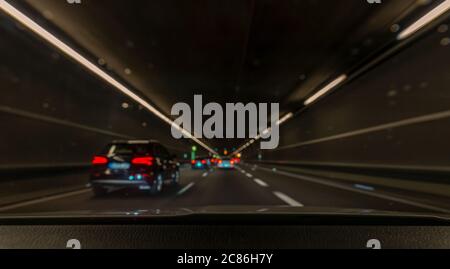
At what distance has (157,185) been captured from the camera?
1325 cm

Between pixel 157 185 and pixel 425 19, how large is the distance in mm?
8418

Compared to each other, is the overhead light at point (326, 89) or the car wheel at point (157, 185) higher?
the overhead light at point (326, 89)

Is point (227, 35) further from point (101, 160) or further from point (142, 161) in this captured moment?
point (101, 160)

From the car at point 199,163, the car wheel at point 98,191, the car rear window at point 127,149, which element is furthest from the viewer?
the car at point 199,163

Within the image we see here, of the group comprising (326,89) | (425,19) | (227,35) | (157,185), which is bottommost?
(157,185)

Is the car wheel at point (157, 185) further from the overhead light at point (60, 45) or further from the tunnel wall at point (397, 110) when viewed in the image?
the tunnel wall at point (397, 110)

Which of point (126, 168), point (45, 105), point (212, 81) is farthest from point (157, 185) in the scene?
point (212, 81)

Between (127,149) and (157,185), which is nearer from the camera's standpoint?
(127,149)

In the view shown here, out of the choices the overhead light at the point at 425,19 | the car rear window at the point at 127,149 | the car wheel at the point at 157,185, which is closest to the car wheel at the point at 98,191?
the car rear window at the point at 127,149

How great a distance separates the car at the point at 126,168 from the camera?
40.6ft

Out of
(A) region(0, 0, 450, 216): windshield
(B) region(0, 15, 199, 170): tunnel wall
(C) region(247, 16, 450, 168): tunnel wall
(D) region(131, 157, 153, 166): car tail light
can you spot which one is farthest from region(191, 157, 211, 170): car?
(D) region(131, 157, 153, 166): car tail light

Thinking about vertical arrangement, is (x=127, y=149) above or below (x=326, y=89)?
below

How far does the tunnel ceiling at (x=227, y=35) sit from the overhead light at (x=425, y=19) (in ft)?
1.39

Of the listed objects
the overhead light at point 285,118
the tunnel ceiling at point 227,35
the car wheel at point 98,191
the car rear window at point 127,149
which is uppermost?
the tunnel ceiling at point 227,35
